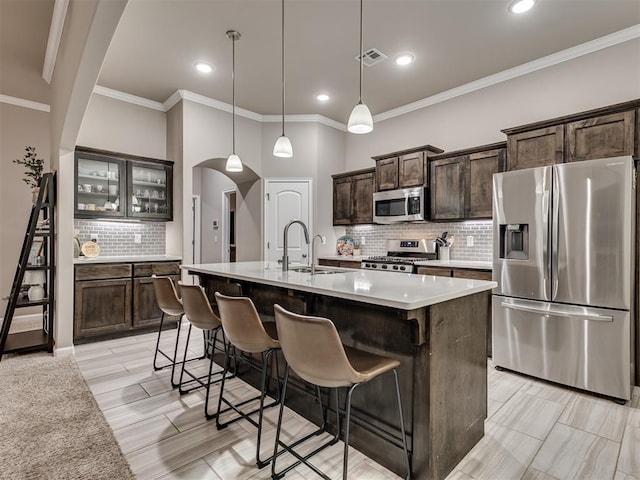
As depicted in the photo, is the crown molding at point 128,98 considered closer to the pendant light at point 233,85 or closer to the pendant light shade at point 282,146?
the pendant light at point 233,85

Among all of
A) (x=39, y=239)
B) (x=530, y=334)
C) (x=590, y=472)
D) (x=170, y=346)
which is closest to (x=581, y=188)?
(x=530, y=334)

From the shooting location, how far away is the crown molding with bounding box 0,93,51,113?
463 centimetres

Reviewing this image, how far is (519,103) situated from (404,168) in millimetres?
1437

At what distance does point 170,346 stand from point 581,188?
13.6 feet

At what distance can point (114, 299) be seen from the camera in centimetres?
401

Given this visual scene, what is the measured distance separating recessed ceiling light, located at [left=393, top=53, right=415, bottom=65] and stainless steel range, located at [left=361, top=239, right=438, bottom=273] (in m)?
2.14

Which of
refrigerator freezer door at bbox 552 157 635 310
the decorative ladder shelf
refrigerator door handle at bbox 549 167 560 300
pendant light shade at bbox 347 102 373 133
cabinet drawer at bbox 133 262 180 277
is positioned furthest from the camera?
cabinet drawer at bbox 133 262 180 277

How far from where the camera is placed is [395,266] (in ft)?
13.8

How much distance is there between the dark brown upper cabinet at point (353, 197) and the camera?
17.0ft

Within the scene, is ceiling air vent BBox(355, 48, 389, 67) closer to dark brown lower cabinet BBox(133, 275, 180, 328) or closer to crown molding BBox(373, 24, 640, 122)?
crown molding BBox(373, 24, 640, 122)

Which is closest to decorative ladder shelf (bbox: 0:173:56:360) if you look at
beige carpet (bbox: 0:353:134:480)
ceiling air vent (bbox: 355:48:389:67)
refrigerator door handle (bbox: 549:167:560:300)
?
beige carpet (bbox: 0:353:134:480)

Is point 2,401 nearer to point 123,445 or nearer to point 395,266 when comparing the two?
point 123,445

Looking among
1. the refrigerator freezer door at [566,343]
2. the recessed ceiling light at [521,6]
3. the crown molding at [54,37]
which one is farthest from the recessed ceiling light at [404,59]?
the crown molding at [54,37]

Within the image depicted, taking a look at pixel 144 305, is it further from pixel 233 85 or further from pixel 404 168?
pixel 404 168
